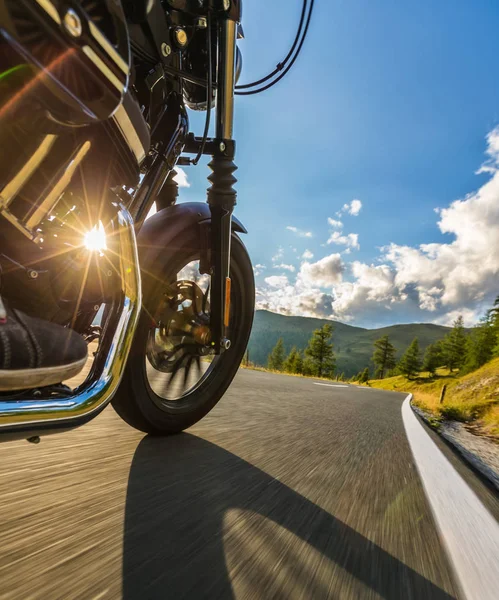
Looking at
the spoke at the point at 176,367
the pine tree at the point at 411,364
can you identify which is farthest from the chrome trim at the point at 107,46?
the pine tree at the point at 411,364

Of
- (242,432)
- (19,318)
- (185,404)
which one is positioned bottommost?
(242,432)

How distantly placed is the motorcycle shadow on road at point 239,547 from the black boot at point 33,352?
40 cm

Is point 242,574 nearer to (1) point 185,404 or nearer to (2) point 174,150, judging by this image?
(1) point 185,404

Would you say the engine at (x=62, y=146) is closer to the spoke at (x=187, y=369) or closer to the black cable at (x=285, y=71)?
the spoke at (x=187, y=369)

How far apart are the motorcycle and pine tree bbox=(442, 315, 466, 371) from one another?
8685 centimetres

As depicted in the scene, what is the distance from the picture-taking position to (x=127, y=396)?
1525mm

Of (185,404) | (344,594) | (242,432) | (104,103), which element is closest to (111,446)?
(185,404)

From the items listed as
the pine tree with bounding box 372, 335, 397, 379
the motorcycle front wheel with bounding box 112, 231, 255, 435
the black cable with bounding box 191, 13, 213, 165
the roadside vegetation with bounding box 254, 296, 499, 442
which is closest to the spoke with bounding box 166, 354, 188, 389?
the motorcycle front wheel with bounding box 112, 231, 255, 435

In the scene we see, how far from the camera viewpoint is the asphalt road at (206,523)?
0.74 meters

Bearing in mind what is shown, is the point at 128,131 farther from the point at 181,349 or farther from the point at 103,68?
the point at 181,349

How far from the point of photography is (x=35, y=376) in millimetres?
850

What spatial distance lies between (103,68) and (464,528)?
158cm

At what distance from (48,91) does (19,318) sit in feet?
1.62

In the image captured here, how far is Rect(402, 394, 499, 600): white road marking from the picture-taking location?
879 mm
